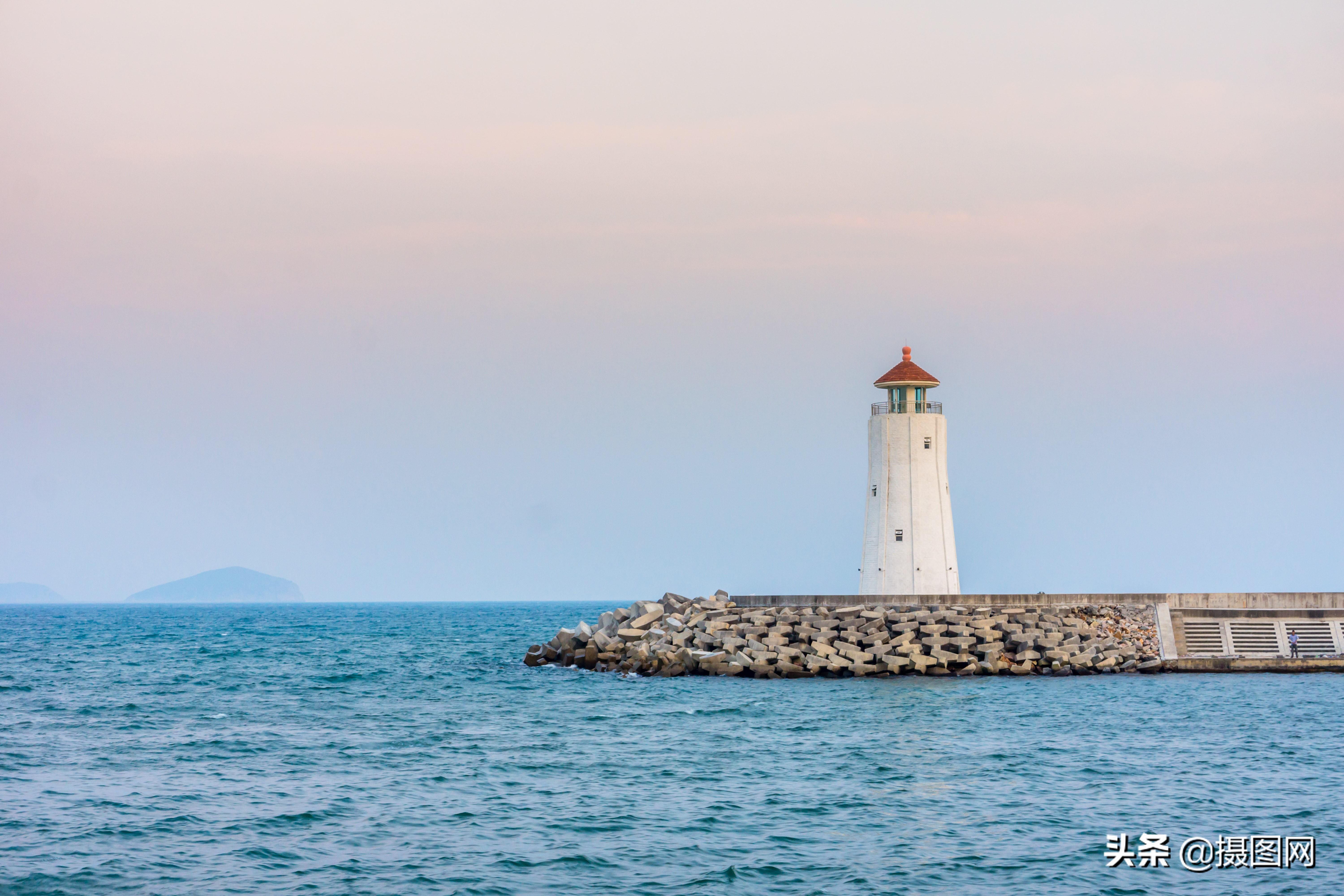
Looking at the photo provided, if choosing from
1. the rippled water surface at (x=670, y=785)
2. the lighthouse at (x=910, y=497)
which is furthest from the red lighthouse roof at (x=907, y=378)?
the rippled water surface at (x=670, y=785)

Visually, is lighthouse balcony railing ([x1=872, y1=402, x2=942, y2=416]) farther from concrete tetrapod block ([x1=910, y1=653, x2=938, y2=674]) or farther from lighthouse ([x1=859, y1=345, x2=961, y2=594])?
concrete tetrapod block ([x1=910, y1=653, x2=938, y2=674])

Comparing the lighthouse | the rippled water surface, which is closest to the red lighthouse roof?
the lighthouse

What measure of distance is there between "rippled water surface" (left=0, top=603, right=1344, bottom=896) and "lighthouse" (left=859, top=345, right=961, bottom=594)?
4862 millimetres

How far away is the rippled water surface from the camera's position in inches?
576

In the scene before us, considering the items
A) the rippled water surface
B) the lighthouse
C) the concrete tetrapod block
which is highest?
the lighthouse

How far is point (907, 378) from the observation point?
37.5m

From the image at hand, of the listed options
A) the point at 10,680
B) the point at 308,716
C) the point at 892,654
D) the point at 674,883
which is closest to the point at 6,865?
the point at 674,883

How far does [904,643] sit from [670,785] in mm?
15445

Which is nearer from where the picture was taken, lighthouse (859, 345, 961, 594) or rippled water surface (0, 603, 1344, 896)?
rippled water surface (0, 603, 1344, 896)

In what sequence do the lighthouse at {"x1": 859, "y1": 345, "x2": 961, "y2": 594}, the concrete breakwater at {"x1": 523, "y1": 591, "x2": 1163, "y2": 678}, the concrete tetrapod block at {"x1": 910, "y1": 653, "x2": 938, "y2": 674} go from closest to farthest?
the concrete tetrapod block at {"x1": 910, "y1": 653, "x2": 938, "y2": 674}
the concrete breakwater at {"x1": 523, "y1": 591, "x2": 1163, "y2": 678}
the lighthouse at {"x1": 859, "y1": 345, "x2": 961, "y2": 594}

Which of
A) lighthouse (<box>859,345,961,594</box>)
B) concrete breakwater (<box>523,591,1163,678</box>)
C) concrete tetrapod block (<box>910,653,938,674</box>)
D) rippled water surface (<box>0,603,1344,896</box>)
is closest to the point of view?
rippled water surface (<box>0,603,1344,896</box>)

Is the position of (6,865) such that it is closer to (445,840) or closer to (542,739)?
(445,840)

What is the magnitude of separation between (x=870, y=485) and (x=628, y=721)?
1384 centimetres

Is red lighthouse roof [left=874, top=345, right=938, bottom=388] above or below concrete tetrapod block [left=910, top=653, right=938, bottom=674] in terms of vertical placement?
above
